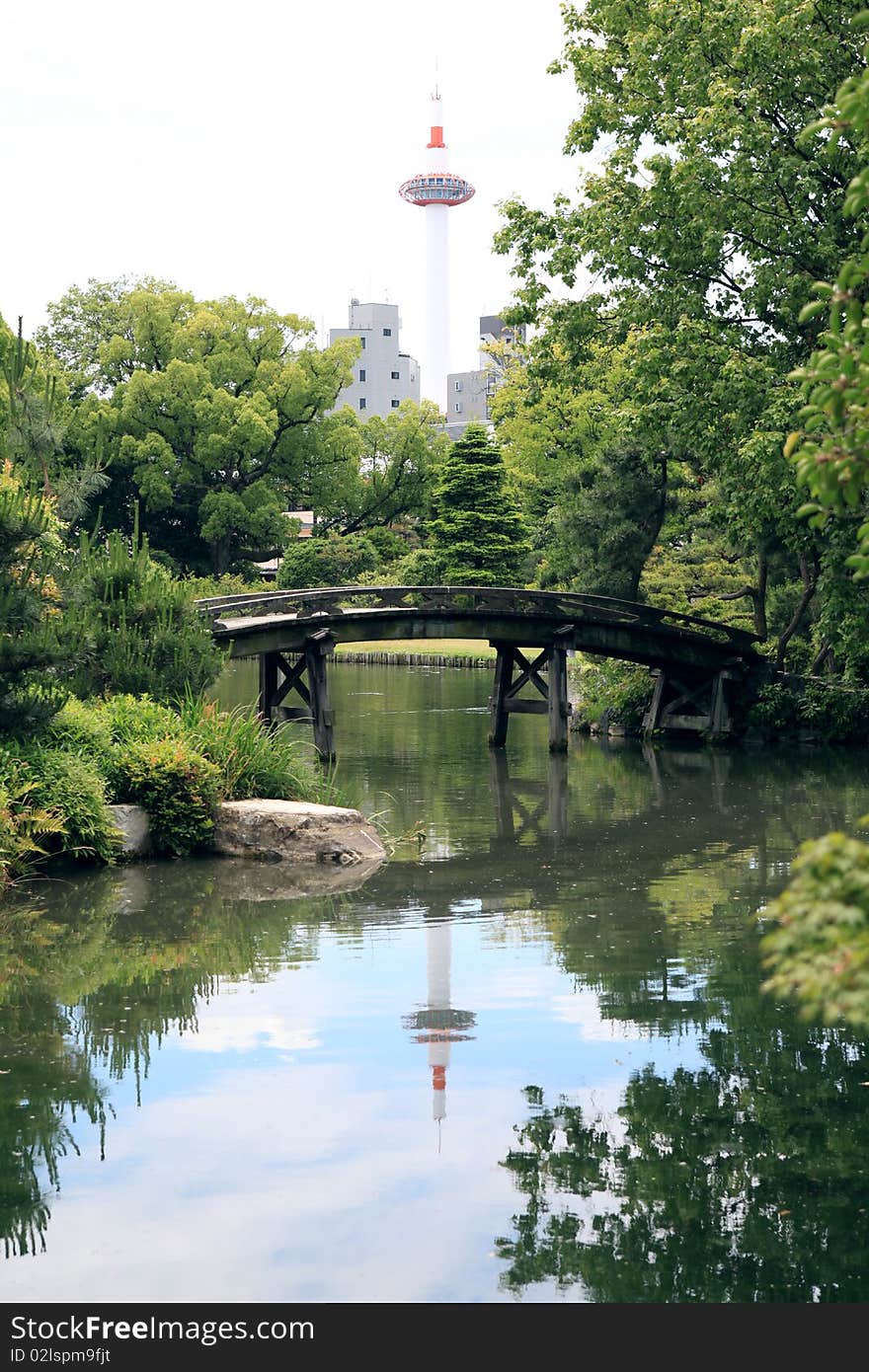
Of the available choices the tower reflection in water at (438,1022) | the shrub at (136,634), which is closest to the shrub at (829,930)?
the tower reflection in water at (438,1022)

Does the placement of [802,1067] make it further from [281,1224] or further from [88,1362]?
[88,1362]

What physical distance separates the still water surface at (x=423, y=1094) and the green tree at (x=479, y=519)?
33.5m

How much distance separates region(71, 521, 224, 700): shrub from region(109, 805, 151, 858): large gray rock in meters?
2.06

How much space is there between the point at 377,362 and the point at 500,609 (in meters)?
94.9

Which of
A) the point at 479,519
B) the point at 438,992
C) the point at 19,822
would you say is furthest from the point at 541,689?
the point at 479,519

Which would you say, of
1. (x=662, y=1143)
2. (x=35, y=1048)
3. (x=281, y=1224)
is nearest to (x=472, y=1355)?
(x=281, y=1224)

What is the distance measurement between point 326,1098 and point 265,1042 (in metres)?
1.21

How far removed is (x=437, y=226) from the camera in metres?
118

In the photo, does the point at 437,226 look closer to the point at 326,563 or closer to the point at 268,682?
the point at 326,563

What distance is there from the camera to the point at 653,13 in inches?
890

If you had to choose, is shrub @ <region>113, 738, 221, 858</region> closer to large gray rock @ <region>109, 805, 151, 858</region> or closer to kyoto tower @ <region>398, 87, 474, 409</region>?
large gray rock @ <region>109, 805, 151, 858</region>

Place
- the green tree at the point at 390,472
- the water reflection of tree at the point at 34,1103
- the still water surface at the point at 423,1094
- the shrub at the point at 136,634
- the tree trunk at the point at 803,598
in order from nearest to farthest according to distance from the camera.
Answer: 1. the still water surface at the point at 423,1094
2. the water reflection of tree at the point at 34,1103
3. the shrub at the point at 136,634
4. the tree trunk at the point at 803,598
5. the green tree at the point at 390,472

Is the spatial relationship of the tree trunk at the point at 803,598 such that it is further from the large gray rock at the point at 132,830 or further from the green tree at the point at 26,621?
the green tree at the point at 26,621

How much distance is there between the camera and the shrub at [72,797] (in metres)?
14.8
